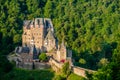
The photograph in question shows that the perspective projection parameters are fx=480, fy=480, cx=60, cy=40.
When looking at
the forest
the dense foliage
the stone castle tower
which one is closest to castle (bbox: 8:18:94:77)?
the stone castle tower

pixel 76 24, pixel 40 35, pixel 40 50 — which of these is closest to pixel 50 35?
pixel 40 35

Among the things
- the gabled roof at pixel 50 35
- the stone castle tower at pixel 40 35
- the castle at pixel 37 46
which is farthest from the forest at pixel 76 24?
the gabled roof at pixel 50 35

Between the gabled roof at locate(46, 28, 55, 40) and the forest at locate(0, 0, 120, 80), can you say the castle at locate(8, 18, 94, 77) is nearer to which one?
the gabled roof at locate(46, 28, 55, 40)

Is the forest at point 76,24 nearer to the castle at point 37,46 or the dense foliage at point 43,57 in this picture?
the castle at point 37,46

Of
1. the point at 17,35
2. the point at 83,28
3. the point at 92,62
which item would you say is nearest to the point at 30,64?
the point at 92,62

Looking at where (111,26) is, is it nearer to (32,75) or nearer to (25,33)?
(25,33)

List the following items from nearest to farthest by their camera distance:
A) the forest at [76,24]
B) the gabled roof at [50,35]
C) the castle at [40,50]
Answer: the castle at [40,50], the gabled roof at [50,35], the forest at [76,24]
